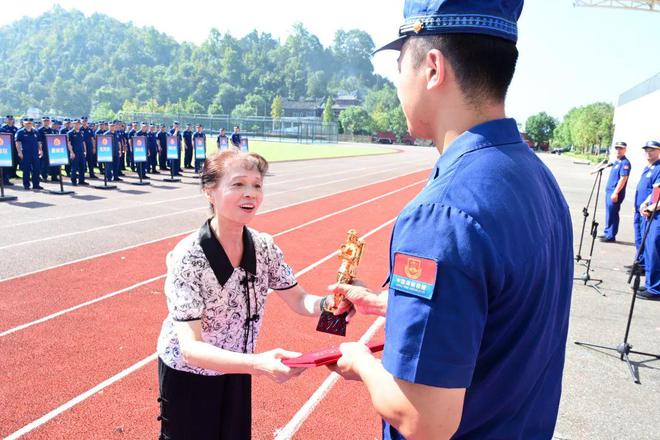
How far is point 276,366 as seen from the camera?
5.52ft

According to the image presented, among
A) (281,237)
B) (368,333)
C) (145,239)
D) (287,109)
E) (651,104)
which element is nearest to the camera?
(368,333)

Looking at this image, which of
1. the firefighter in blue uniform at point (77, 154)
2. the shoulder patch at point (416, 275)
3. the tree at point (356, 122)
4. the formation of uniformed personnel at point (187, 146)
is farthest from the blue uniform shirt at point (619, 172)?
the tree at point (356, 122)

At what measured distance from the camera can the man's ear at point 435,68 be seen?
1206 mm

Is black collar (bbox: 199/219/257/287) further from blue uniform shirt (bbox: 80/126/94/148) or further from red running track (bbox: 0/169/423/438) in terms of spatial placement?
blue uniform shirt (bbox: 80/126/94/148)

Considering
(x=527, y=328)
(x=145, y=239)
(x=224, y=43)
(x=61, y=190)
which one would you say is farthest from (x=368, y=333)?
(x=224, y=43)

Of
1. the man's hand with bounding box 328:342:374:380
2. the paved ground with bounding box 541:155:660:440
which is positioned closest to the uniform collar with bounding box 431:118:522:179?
the man's hand with bounding box 328:342:374:380

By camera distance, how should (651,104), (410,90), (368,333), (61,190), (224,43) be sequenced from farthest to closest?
(224,43), (651,104), (61,190), (368,333), (410,90)

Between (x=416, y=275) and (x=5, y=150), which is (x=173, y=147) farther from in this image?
(x=416, y=275)

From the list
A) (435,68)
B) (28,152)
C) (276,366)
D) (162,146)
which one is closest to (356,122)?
(162,146)

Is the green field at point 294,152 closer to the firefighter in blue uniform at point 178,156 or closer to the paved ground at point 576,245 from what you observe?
the firefighter in blue uniform at point 178,156

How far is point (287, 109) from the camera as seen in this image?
121938 millimetres

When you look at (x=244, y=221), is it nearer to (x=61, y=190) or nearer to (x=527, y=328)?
(x=527, y=328)

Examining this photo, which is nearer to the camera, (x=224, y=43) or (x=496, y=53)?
(x=496, y=53)

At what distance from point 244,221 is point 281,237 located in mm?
7904
